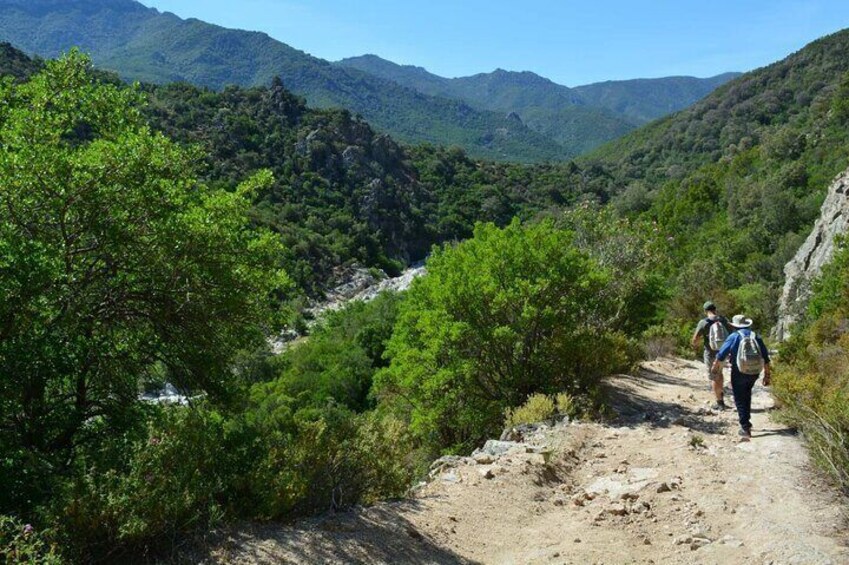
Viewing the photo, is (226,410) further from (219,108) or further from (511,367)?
(219,108)

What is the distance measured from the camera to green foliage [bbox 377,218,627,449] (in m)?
11.6

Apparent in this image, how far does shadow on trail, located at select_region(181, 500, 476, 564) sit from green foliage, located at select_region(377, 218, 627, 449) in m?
5.46

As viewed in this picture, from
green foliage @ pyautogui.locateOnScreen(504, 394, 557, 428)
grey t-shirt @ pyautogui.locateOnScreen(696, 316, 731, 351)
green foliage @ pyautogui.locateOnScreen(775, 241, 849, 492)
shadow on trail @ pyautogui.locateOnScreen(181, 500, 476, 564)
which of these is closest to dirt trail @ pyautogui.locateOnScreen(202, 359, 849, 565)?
shadow on trail @ pyautogui.locateOnScreen(181, 500, 476, 564)

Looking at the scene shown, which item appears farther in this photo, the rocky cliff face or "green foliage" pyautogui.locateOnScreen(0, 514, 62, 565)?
the rocky cliff face

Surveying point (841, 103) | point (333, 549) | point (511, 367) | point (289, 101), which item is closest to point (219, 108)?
point (289, 101)

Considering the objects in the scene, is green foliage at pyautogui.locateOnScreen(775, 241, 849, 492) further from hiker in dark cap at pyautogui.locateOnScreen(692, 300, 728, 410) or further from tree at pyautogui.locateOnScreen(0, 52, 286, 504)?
tree at pyautogui.locateOnScreen(0, 52, 286, 504)

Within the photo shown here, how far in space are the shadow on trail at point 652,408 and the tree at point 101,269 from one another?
6.68 meters

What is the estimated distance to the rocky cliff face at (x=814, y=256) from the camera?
2416cm

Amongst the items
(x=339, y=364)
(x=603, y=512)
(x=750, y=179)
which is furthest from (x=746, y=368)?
(x=750, y=179)

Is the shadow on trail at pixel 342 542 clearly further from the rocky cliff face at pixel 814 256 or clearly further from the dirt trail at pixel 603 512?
the rocky cliff face at pixel 814 256

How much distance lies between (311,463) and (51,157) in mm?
3557

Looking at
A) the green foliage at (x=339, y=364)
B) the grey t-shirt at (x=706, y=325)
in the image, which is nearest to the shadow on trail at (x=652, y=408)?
the grey t-shirt at (x=706, y=325)

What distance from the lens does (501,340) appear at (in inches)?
457

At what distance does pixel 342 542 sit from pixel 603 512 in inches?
114
